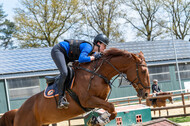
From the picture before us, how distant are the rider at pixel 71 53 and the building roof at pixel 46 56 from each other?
1433cm

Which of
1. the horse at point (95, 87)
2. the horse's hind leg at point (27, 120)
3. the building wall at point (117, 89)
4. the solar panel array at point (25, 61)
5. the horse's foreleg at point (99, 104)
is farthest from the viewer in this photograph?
the solar panel array at point (25, 61)

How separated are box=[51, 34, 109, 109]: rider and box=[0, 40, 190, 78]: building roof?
47.0 ft

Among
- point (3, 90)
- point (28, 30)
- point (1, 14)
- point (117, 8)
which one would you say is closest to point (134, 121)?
point (3, 90)

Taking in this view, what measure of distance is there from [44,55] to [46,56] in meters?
0.20

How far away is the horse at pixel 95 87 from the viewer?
4734mm

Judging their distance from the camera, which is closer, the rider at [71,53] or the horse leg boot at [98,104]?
the horse leg boot at [98,104]

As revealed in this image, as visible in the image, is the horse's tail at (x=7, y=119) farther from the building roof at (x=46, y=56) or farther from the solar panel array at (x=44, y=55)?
the solar panel array at (x=44, y=55)

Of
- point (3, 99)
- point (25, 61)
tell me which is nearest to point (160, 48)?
point (25, 61)

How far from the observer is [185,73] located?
71.0 feet

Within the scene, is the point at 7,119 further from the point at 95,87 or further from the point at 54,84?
the point at 95,87

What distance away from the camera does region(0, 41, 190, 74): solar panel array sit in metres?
19.0

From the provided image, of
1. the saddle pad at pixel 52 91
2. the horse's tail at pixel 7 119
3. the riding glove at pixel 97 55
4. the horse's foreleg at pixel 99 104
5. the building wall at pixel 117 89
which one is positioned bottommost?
the building wall at pixel 117 89

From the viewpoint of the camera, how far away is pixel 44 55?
20734mm

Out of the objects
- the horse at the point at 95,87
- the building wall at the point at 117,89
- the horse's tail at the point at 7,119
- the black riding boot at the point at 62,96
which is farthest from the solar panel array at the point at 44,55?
the black riding boot at the point at 62,96
